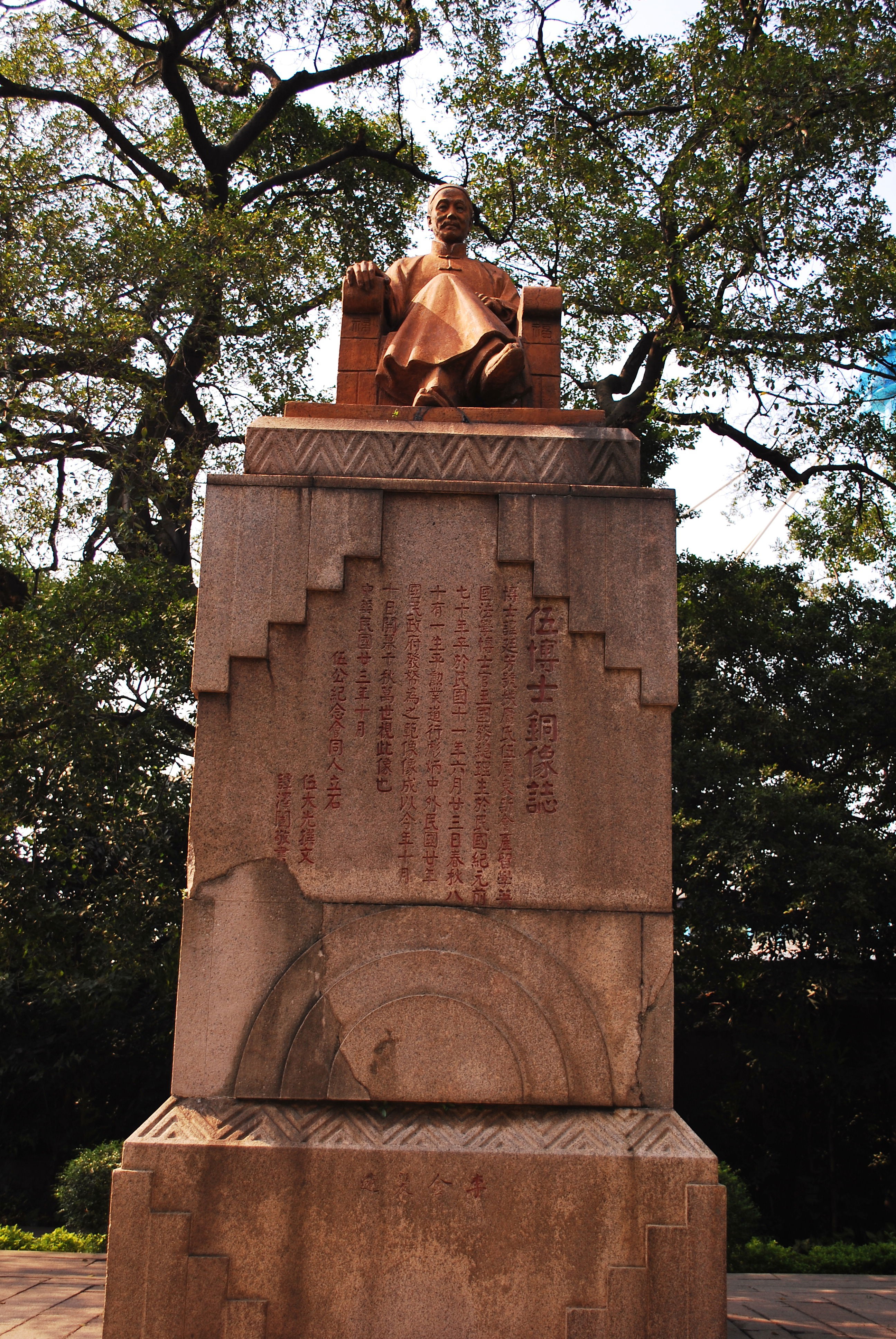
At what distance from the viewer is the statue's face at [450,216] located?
Result: 4.52 m

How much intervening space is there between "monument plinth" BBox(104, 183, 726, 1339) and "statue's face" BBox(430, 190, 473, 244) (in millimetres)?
1220

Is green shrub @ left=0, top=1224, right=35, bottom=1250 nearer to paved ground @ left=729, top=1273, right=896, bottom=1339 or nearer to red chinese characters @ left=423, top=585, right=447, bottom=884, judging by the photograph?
paved ground @ left=729, top=1273, right=896, bottom=1339

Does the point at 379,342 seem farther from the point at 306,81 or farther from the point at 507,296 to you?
the point at 306,81

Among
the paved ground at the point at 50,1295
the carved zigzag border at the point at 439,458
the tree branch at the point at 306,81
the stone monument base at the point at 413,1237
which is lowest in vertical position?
the paved ground at the point at 50,1295

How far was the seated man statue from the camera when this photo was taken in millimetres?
3988

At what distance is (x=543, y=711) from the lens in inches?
134

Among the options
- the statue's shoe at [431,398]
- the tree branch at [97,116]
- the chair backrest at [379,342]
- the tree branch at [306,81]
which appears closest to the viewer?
the statue's shoe at [431,398]

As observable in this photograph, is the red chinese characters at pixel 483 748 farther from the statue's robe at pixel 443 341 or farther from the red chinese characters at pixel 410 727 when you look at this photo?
the statue's robe at pixel 443 341

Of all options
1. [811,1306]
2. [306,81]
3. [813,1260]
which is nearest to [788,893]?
[813,1260]

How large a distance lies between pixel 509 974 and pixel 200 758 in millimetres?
1119

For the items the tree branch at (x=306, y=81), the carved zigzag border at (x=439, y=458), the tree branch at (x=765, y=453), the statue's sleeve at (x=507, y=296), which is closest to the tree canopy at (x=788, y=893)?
the tree branch at (x=765, y=453)

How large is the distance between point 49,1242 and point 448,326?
494 cm

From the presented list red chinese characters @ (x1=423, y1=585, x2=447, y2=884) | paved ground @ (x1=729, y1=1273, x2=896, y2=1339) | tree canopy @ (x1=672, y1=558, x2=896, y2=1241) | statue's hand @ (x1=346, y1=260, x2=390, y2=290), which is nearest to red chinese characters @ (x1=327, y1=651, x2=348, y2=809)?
red chinese characters @ (x1=423, y1=585, x2=447, y2=884)

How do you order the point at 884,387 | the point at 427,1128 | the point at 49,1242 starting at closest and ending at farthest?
the point at 427,1128 → the point at 49,1242 → the point at 884,387
